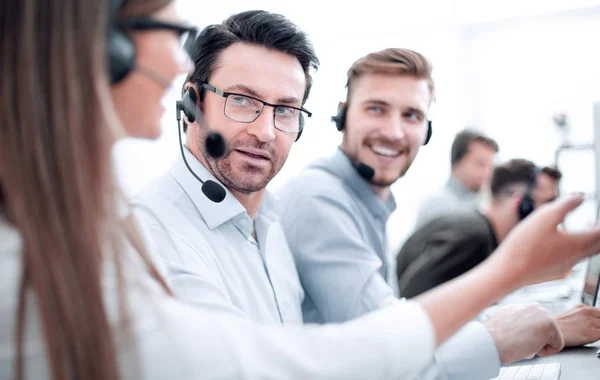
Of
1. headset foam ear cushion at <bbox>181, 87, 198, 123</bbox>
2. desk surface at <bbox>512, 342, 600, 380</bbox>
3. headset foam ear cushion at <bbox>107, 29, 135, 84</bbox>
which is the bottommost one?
desk surface at <bbox>512, 342, 600, 380</bbox>

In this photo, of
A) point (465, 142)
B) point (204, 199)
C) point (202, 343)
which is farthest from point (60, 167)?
→ point (465, 142)

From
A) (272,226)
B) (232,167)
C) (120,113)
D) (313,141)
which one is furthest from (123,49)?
(313,141)

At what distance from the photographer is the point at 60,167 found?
54 cm

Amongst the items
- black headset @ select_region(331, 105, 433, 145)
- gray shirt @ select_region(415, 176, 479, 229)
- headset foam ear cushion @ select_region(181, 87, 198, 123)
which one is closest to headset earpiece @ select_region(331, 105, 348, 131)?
black headset @ select_region(331, 105, 433, 145)

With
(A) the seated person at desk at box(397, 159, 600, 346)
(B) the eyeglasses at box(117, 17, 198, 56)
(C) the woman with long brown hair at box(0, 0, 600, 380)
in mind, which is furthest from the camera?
(A) the seated person at desk at box(397, 159, 600, 346)

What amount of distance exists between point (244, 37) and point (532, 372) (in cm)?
99

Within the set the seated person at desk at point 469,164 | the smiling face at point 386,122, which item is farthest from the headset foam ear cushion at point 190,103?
the seated person at desk at point 469,164

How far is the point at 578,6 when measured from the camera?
15.8ft

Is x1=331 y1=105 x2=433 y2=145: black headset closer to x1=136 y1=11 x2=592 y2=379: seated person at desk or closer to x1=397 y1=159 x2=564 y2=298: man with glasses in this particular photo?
x1=136 y1=11 x2=592 y2=379: seated person at desk

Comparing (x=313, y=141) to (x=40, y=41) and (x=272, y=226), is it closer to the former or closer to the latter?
(x=272, y=226)

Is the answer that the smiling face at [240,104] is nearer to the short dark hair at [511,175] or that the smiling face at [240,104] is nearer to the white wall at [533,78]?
the short dark hair at [511,175]

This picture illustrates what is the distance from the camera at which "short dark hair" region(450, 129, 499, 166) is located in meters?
3.91

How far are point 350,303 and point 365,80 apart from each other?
78 centimetres

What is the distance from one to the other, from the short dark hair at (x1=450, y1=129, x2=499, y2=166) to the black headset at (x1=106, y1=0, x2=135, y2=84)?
11.5 feet
